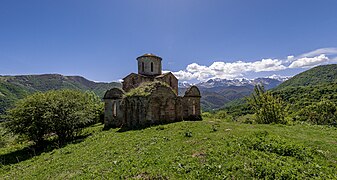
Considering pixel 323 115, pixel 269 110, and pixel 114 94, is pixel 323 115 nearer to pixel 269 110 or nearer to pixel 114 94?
pixel 269 110

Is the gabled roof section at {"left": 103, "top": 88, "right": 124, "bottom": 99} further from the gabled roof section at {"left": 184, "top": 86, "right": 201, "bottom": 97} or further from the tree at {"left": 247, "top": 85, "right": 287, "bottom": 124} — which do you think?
the tree at {"left": 247, "top": 85, "right": 287, "bottom": 124}

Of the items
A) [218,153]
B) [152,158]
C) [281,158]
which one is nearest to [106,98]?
[152,158]

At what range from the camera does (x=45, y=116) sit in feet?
70.2

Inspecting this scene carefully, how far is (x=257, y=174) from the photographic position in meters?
8.55

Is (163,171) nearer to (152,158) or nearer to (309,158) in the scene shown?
(152,158)

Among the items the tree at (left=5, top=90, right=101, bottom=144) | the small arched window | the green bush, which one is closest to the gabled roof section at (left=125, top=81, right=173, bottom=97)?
the small arched window

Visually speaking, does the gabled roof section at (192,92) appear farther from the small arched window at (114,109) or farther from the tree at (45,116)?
the tree at (45,116)

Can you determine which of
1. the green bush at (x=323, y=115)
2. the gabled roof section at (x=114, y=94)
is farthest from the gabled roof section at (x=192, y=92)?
the green bush at (x=323, y=115)

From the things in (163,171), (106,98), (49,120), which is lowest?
(163,171)

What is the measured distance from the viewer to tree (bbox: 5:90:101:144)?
21.8 metres

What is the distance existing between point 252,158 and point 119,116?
871 inches

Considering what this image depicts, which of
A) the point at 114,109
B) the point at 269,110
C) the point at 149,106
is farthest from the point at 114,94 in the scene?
the point at 269,110

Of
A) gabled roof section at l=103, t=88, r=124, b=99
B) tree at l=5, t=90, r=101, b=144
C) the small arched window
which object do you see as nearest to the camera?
tree at l=5, t=90, r=101, b=144

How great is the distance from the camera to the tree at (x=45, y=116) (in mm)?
21781
